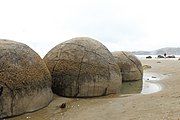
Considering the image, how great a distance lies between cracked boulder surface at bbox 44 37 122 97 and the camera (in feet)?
29.7

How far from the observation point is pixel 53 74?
30.4 feet

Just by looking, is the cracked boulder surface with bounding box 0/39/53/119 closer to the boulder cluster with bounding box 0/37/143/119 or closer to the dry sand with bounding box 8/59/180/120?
the boulder cluster with bounding box 0/37/143/119

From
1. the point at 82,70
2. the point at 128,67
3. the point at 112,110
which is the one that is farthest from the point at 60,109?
the point at 128,67

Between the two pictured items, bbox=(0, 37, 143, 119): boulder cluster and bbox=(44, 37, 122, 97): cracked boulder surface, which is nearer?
bbox=(0, 37, 143, 119): boulder cluster

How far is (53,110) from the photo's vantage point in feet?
25.2

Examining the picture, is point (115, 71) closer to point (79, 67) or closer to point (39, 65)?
point (79, 67)

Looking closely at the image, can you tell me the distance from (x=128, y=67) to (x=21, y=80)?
25.9 ft

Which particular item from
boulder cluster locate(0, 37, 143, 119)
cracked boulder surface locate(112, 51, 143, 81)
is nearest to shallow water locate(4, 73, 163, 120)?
boulder cluster locate(0, 37, 143, 119)

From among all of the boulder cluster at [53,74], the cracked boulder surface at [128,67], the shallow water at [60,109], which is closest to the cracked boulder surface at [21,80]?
the boulder cluster at [53,74]

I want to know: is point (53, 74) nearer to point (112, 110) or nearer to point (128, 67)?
point (112, 110)

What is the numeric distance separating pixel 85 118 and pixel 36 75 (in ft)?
6.33

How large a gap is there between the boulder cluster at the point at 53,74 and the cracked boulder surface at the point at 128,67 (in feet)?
13.4

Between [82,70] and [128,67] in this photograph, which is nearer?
[82,70]

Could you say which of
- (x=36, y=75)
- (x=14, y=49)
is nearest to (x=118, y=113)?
(x=36, y=75)
